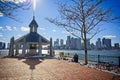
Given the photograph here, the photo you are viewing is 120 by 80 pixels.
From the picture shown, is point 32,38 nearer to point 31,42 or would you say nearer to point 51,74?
point 31,42

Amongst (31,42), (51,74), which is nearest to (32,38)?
(31,42)

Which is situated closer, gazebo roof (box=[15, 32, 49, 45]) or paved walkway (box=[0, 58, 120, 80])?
paved walkway (box=[0, 58, 120, 80])

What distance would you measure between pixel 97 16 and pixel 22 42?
1875 centimetres

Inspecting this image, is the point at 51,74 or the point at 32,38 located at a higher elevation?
the point at 32,38

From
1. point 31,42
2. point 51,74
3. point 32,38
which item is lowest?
point 51,74

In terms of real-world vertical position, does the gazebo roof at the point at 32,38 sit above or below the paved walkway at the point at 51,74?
above

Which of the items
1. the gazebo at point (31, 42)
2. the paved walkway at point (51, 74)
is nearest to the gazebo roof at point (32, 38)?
the gazebo at point (31, 42)

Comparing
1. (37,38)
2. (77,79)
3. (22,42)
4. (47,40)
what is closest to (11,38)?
(22,42)

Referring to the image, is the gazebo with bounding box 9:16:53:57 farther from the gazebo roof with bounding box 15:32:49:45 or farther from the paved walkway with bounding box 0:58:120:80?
the paved walkway with bounding box 0:58:120:80

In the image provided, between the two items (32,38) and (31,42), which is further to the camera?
(32,38)

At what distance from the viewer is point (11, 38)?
3266 cm

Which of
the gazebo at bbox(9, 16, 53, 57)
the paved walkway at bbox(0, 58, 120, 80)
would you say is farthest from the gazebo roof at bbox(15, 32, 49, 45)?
the paved walkway at bbox(0, 58, 120, 80)

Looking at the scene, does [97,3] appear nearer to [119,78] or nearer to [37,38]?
[119,78]

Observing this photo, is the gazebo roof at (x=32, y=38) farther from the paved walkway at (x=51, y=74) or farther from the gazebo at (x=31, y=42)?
the paved walkway at (x=51, y=74)
